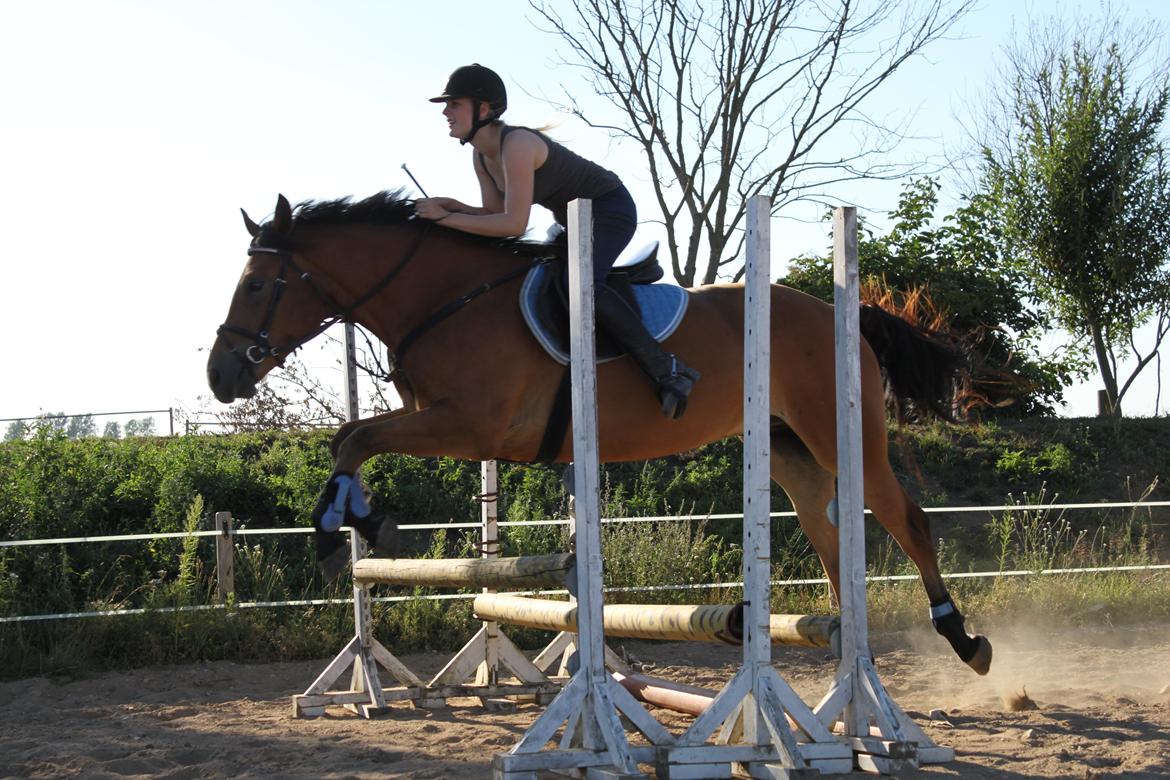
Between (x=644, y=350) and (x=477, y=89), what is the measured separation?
1.21 meters

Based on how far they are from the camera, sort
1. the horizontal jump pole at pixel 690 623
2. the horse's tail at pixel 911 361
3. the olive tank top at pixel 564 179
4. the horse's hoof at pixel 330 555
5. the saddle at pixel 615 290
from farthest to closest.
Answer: the horse's tail at pixel 911 361, the olive tank top at pixel 564 179, the saddle at pixel 615 290, the horse's hoof at pixel 330 555, the horizontal jump pole at pixel 690 623

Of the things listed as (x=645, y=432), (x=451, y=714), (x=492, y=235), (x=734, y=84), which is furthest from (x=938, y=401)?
(x=734, y=84)

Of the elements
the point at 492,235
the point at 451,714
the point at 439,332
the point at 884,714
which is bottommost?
the point at 451,714

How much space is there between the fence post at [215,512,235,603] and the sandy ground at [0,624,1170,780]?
707 mm

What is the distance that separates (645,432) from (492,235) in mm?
1012

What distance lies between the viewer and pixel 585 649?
156 inches

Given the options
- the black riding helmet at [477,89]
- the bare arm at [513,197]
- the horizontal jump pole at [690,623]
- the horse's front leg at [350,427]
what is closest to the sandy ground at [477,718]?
the horizontal jump pole at [690,623]

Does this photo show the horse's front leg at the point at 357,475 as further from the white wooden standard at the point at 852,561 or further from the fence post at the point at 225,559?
the fence post at the point at 225,559

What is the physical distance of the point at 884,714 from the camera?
13.7 ft

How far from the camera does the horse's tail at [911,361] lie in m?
5.86

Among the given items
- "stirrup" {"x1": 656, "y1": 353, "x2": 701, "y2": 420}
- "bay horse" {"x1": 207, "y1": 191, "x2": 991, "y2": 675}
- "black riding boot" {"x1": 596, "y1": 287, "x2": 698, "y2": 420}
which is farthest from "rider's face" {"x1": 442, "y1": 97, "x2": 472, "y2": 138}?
"stirrup" {"x1": 656, "y1": 353, "x2": 701, "y2": 420}

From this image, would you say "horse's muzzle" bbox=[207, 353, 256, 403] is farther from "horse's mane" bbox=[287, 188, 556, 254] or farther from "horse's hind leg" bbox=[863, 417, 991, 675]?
"horse's hind leg" bbox=[863, 417, 991, 675]

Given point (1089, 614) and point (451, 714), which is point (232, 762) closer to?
point (451, 714)

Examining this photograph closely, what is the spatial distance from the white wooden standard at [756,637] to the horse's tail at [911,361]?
6.64 ft
